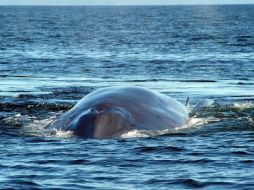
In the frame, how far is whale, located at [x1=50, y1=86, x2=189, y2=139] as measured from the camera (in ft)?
→ 62.4

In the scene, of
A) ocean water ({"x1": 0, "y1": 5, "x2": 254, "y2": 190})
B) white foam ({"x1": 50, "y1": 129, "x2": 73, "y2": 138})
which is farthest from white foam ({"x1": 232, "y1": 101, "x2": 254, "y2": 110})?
white foam ({"x1": 50, "y1": 129, "x2": 73, "y2": 138})

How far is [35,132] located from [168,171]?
5815mm

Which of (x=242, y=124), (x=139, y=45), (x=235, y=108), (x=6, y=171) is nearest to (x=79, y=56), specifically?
(x=139, y=45)

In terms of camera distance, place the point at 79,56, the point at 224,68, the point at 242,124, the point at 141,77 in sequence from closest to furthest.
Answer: the point at 242,124 → the point at 141,77 → the point at 224,68 → the point at 79,56

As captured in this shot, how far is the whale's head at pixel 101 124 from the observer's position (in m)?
18.9

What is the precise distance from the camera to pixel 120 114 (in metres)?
19.5

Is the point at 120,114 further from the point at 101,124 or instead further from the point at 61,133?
the point at 61,133

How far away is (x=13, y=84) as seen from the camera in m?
36.5

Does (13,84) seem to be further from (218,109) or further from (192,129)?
(192,129)

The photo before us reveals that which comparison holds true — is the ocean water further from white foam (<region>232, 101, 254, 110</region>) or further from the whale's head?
the whale's head

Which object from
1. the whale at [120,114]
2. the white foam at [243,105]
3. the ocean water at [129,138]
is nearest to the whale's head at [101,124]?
the whale at [120,114]

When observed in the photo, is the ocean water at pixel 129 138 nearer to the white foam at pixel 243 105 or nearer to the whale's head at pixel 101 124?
the white foam at pixel 243 105

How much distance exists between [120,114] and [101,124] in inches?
29.3

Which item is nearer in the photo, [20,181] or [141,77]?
[20,181]
